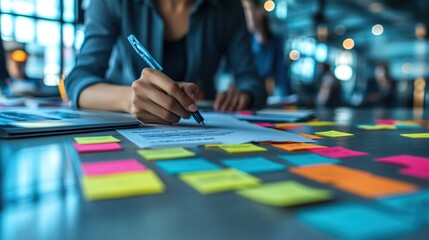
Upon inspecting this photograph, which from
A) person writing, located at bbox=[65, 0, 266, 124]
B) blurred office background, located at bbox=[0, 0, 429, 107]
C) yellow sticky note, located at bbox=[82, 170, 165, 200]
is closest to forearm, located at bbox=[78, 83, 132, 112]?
person writing, located at bbox=[65, 0, 266, 124]

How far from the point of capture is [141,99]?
0.55 meters

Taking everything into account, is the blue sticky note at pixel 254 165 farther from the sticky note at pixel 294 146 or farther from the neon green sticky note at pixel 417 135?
the neon green sticky note at pixel 417 135

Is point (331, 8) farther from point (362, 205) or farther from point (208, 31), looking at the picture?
point (362, 205)

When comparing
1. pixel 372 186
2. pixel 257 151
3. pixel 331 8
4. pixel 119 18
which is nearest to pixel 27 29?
pixel 119 18

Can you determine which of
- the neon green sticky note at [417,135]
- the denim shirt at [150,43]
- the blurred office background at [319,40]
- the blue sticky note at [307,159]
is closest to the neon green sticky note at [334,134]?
the neon green sticky note at [417,135]

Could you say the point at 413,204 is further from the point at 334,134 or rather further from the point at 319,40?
the point at 319,40

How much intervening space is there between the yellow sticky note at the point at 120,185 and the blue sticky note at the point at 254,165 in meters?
0.08

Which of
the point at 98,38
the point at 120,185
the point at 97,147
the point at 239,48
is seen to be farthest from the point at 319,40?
the point at 120,185

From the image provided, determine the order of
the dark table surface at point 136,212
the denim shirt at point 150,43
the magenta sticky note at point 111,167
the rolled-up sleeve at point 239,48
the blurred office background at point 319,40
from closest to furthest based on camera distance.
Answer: the dark table surface at point 136,212
the magenta sticky note at point 111,167
the denim shirt at point 150,43
the rolled-up sleeve at point 239,48
the blurred office background at point 319,40

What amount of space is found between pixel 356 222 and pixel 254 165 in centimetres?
13

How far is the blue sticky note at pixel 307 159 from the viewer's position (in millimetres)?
327

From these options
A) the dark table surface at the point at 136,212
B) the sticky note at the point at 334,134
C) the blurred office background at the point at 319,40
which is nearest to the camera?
the dark table surface at the point at 136,212

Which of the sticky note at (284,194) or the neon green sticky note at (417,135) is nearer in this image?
the sticky note at (284,194)

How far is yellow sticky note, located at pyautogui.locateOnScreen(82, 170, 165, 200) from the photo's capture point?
0.22m
